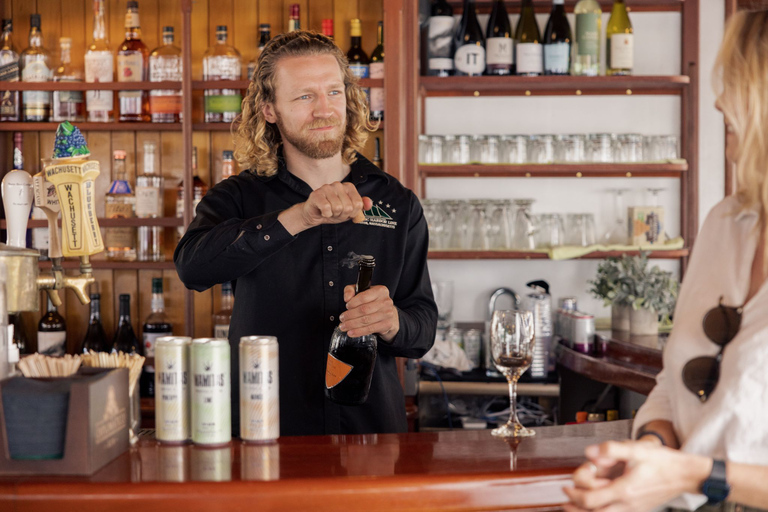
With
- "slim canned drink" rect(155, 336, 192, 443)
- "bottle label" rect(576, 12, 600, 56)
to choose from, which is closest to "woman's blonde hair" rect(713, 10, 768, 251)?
"slim canned drink" rect(155, 336, 192, 443)

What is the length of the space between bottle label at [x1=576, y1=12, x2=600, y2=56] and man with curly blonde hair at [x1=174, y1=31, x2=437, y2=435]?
1529mm

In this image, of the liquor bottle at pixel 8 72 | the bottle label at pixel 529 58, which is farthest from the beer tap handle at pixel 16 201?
the bottle label at pixel 529 58

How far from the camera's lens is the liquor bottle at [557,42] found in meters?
3.23

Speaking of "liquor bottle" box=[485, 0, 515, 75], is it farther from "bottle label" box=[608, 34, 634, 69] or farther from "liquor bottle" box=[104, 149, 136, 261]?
"liquor bottle" box=[104, 149, 136, 261]

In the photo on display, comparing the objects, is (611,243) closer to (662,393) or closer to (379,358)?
(379,358)

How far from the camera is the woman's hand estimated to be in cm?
98

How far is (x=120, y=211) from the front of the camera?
10.5 feet

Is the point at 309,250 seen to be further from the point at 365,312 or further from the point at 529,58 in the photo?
the point at 529,58

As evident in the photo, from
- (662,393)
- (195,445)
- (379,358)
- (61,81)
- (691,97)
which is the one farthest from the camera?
(691,97)

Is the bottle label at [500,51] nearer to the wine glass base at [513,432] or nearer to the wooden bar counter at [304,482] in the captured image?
the wine glass base at [513,432]

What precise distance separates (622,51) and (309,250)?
193 cm

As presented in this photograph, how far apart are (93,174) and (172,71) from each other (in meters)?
1.85

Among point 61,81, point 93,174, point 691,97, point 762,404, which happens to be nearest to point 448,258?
point 691,97

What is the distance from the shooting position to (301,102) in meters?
1.93
